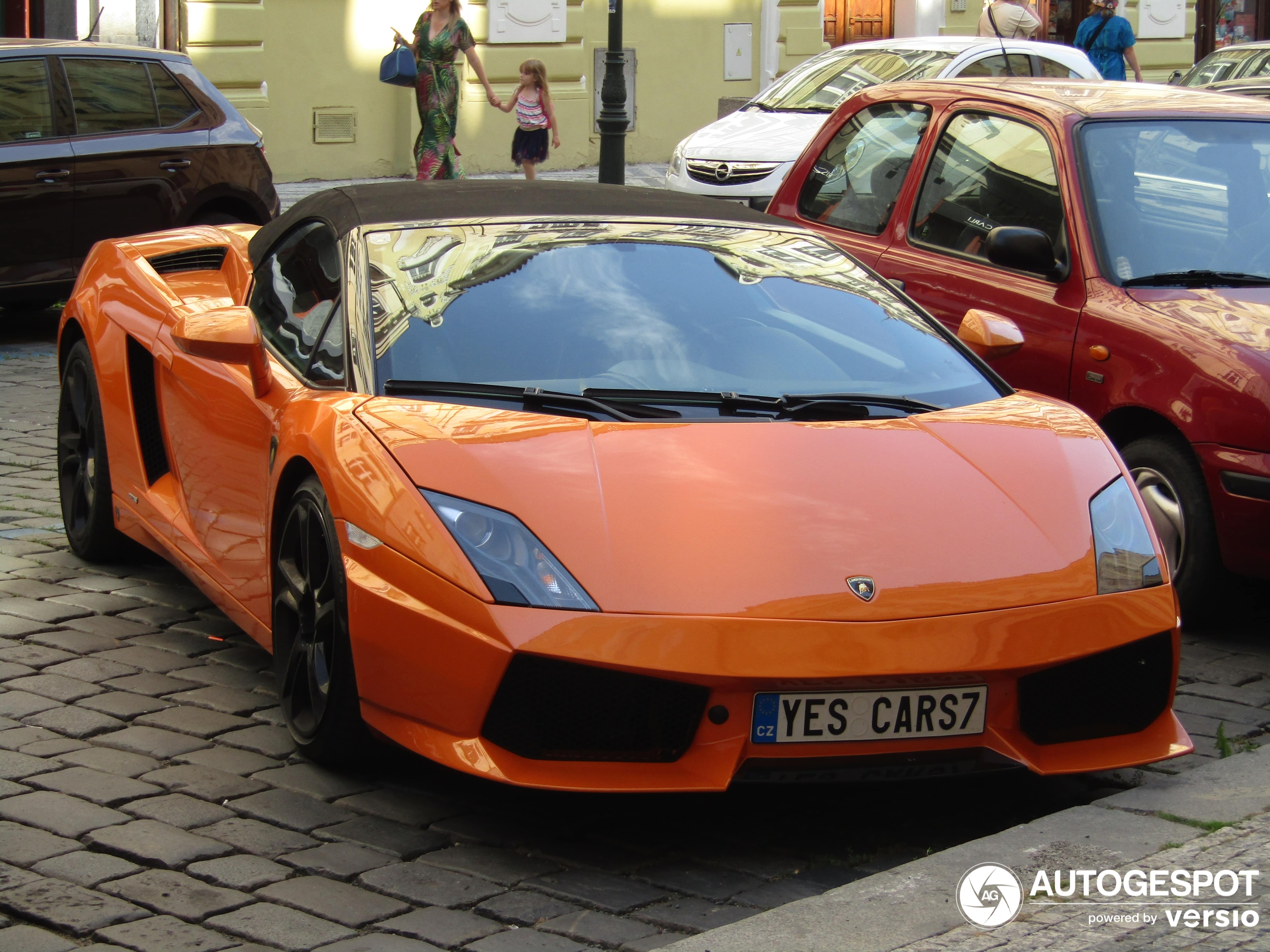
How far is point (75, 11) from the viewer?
59.7 feet

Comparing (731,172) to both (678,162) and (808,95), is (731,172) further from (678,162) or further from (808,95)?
(808,95)

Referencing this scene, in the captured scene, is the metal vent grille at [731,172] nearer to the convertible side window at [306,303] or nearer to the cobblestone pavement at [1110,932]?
the convertible side window at [306,303]

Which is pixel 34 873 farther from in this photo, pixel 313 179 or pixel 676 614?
pixel 313 179

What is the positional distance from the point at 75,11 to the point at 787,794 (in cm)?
1614

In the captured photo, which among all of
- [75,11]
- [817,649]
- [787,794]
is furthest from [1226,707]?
[75,11]

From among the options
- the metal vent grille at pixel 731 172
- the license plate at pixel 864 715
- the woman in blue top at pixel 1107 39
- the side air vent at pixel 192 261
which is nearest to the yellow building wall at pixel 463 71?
the woman in blue top at pixel 1107 39

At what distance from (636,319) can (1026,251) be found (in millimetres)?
2102

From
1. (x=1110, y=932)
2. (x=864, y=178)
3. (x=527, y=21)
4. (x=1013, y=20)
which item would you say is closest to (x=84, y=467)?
(x=864, y=178)

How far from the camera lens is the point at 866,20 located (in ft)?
80.8

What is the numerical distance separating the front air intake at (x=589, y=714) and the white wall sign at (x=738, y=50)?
66.0ft

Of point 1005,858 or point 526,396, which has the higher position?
point 526,396

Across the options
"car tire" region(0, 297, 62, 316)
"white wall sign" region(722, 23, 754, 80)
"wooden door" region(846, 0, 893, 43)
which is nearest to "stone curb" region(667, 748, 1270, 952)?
"car tire" region(0, 297, 62, 316)

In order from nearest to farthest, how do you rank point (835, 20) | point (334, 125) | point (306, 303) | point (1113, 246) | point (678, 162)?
1. point (306, 303)
2. point (1113, 246)
3. point (678, 162)
4. point (334, 125)
5. point (835, 20)

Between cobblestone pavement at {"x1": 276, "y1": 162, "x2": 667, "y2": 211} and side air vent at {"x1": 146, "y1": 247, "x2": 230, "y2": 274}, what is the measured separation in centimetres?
1238
